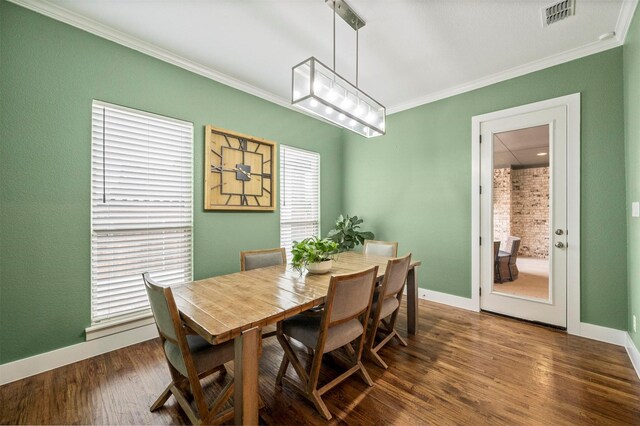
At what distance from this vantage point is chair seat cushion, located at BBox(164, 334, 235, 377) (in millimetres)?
1445

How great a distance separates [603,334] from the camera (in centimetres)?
254

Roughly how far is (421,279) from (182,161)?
11.6 feet

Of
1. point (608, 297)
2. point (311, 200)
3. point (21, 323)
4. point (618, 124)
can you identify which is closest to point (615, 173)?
point (618, 124)

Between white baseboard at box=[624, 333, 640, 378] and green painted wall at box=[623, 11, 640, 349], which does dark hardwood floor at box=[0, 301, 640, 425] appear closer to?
white baseboard at box=[624, 333, 640, 378]

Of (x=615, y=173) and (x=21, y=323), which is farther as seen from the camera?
(x=615, y=173)

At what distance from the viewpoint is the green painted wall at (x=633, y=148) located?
2037 millimetres

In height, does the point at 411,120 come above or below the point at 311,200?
above

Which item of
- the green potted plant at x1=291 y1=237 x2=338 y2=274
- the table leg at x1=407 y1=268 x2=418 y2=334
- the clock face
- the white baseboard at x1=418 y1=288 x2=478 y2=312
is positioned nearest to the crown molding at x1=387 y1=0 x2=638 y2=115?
the clock face

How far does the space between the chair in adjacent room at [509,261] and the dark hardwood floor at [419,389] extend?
0.94 meters

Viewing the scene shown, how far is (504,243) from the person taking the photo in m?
3.47

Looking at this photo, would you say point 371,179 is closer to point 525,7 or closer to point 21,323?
point 525,7

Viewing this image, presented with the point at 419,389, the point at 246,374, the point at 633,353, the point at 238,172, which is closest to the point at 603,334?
the point at 633,353

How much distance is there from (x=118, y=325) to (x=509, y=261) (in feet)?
14.9

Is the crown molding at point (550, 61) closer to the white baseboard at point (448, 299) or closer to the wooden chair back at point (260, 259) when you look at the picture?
A: the white baseboard at point (448, 299)
